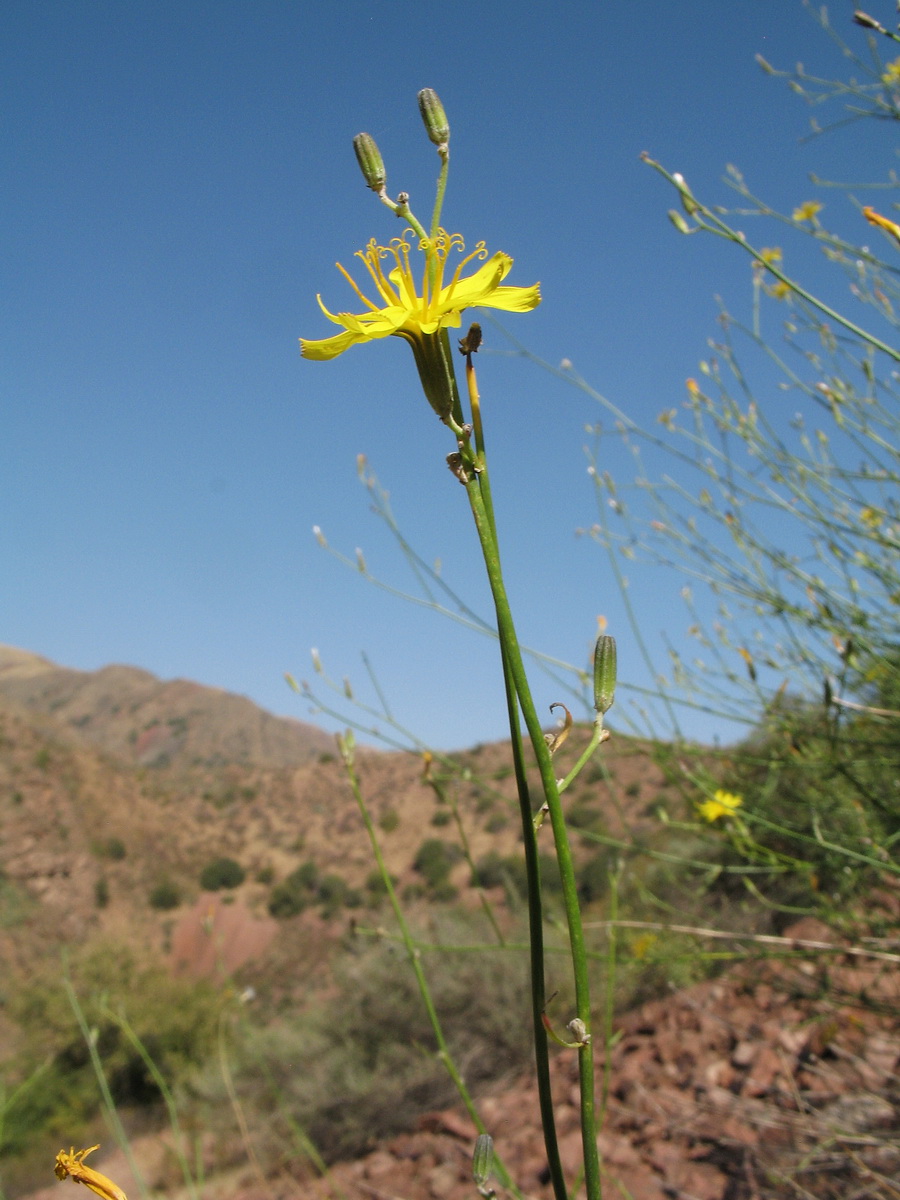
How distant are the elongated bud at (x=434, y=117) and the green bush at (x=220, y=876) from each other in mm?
21632

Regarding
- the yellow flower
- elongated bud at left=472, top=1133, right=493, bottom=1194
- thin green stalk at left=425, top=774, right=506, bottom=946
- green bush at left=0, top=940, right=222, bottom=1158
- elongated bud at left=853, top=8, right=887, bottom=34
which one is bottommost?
green bush at left=0, top=940, right=222, bottom=1158

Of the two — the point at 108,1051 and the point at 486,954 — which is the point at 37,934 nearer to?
the point at 108,1051

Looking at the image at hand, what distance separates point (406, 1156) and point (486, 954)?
2.42m

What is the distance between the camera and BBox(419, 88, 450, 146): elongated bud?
628mm

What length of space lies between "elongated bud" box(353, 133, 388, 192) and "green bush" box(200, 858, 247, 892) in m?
21.6

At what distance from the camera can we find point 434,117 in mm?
632

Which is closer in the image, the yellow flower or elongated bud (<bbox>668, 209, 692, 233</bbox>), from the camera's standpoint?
the yellow flower

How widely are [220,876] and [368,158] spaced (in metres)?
21.7

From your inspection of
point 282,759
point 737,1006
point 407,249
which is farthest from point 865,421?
point 282,759

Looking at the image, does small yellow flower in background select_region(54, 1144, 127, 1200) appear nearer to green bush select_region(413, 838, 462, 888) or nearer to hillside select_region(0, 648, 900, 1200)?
hillside select_region(0, 648, 900, 1200)

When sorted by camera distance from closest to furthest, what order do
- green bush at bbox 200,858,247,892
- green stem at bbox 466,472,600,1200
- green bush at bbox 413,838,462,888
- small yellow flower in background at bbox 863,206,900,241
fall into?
1. green stem at bbox 466,472,600,1200
2. small yellow flower in background at bbox 863,206,900,241
3. green bush at bbox 413,838,462,888
4. green bush at bbox 200,858,247,892

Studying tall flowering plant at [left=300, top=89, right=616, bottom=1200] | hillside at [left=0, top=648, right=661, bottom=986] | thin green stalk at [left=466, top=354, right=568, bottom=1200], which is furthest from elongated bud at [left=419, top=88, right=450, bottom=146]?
hillside at [left=0, top=648, right=661, bottom=986]

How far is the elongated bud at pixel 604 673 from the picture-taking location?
0.58 meters

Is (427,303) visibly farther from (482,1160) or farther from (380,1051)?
(380,1051)
